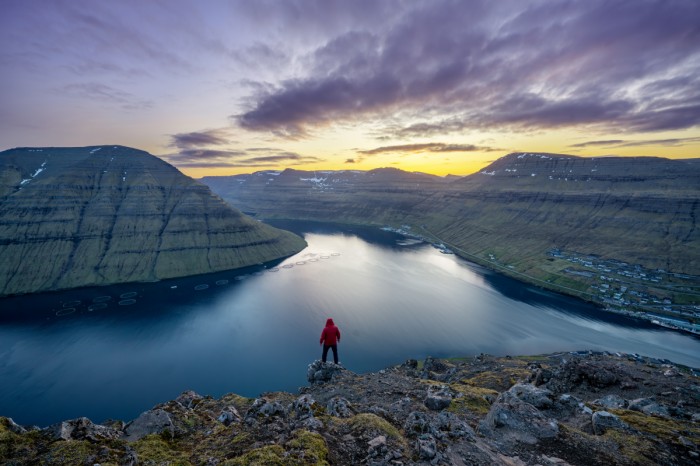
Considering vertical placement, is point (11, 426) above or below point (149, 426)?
above

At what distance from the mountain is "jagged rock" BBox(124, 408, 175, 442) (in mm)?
163350

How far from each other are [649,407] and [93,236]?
716 ft

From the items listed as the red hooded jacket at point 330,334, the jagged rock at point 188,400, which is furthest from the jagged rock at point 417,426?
the jagged rock at point 188,400

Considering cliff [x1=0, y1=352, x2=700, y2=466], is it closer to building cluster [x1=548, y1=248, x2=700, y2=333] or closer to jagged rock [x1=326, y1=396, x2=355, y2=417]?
jagged rock [x1=326, y1=396, x2=355, y2=417]

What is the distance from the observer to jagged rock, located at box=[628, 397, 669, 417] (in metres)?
17.9

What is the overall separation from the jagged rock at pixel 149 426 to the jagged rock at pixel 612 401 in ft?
89.0

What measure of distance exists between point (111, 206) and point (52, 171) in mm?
58393

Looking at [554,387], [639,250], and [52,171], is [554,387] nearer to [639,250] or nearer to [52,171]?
[639,250]

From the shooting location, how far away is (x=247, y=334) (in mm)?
95688

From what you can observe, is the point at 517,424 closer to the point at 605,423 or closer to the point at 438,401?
the point at 605,423

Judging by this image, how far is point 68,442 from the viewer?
1101cm

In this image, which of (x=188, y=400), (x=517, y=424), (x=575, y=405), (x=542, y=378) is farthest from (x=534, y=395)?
(x=188, y=400)

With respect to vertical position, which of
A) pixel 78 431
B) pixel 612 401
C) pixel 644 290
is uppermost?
pixel 78 431

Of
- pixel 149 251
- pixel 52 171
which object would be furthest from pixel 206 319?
pixel 52 171
